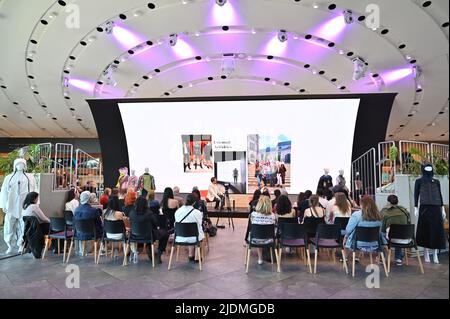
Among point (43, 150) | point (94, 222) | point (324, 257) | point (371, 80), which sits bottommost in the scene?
point (324, 257)

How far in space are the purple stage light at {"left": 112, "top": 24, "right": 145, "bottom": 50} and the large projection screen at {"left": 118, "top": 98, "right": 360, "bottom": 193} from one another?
2210 millimetres

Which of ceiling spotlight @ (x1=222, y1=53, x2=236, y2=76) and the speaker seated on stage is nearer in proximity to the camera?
the speaker seated on stage

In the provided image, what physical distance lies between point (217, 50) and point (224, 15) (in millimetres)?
1571

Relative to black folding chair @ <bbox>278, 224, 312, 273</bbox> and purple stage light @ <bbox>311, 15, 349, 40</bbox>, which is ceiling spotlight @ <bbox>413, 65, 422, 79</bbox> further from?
black folding chair @ <bbox>278, 224, 312, 273</bbox>

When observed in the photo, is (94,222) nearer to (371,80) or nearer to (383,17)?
(383,17)

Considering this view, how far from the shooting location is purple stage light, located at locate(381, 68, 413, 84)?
8984 mm

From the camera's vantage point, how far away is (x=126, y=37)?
27.2ft

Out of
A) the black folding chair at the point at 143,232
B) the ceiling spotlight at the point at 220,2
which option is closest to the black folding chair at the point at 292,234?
the black folding chair at the point at 143,232

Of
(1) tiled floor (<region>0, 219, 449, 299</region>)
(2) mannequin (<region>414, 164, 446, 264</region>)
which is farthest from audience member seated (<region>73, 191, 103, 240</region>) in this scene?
(2) mannequin (<region>414, 164, 446, 264</region>)

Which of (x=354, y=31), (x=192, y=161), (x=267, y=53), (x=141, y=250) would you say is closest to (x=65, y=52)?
(x=192, y=161)

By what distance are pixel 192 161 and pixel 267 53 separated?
4.49m

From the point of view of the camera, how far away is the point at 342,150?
977 cm

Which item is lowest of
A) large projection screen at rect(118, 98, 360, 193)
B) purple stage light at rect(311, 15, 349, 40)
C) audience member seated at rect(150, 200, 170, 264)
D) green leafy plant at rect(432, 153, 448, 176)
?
audience member seated at rect(150, 200, 170, 264)

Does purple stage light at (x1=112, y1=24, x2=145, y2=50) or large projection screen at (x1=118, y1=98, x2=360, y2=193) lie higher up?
purple stage light at (x1=112, y1=24, x2=145, y2=50)
